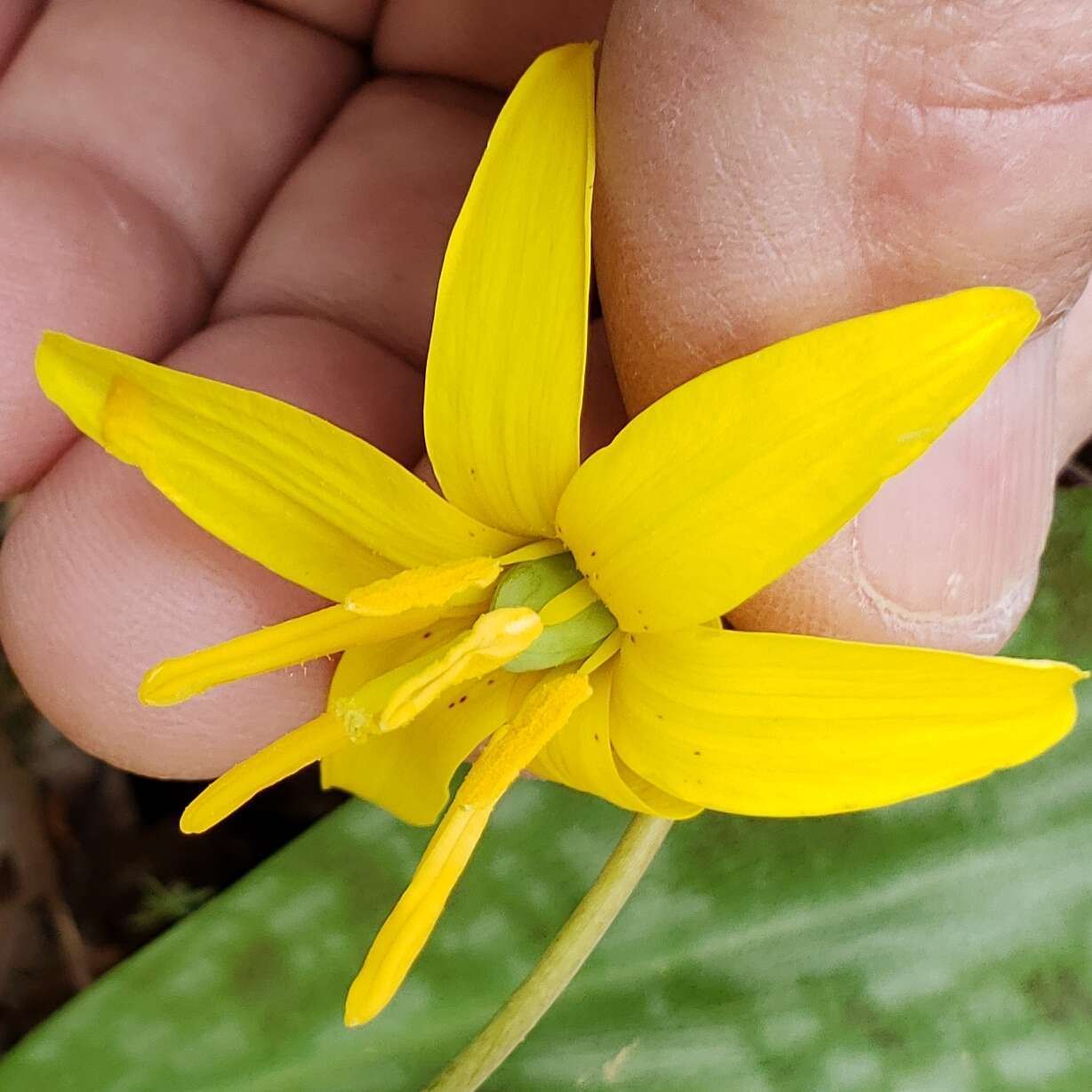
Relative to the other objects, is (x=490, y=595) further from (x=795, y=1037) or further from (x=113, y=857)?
(x=113, y=857)

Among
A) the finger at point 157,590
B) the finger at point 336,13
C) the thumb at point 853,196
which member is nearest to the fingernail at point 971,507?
the thumb at point 853,196

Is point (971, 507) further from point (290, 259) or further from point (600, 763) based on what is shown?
point (290, 259)

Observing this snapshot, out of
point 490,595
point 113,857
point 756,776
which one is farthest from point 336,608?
point 113,857

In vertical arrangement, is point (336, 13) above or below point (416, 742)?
above

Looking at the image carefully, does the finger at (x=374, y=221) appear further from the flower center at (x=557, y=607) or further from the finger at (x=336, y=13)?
the flower center at (x=557, y=607)

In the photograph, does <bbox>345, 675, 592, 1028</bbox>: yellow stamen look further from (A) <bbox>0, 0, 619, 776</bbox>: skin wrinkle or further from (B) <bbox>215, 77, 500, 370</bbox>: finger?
(B) <bbox>215, 77, 500, 370</bbox>: finger

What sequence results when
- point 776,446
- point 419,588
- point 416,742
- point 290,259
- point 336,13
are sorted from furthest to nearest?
point 336,13 < point 290,259 < point 416,742 < point 419,588 < point 776,446

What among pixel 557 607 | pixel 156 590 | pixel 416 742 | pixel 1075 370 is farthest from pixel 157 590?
pixel 1075 370
